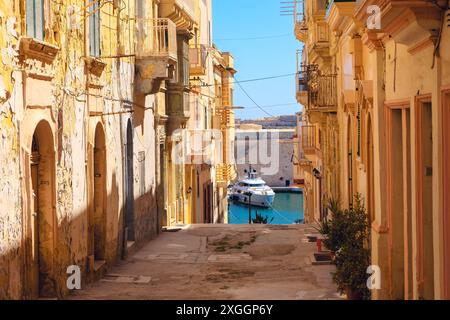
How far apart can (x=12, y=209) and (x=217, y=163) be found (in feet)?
103

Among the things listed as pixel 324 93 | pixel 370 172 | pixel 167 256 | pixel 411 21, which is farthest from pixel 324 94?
pixel 411 21

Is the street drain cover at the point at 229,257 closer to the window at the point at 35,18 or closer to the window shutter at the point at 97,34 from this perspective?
the window shutter at the point at 97,34

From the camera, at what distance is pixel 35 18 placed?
34.8ft

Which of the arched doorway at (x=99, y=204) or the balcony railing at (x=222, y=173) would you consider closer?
the arched doorway at (x=99, y=204)

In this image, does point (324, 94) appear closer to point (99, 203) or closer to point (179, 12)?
point (179, 12)

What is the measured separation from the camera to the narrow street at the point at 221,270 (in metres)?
12.9

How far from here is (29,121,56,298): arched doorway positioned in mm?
11445

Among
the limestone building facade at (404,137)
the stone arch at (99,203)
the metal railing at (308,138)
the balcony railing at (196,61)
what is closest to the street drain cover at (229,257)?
the stone arch at (99,203)

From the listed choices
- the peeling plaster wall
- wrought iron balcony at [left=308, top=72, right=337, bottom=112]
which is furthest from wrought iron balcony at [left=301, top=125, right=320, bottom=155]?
the peeling plaster wall

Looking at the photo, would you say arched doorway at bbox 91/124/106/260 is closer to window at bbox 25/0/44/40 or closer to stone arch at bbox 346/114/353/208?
window at bbox 25/0/44/40

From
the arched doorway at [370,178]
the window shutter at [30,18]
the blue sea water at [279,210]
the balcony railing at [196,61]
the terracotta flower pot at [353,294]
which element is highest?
the balcony railing at [196,61]

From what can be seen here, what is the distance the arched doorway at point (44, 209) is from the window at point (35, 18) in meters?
1.50

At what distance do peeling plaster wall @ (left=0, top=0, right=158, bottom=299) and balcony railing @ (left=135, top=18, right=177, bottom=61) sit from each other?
0.70 metres
